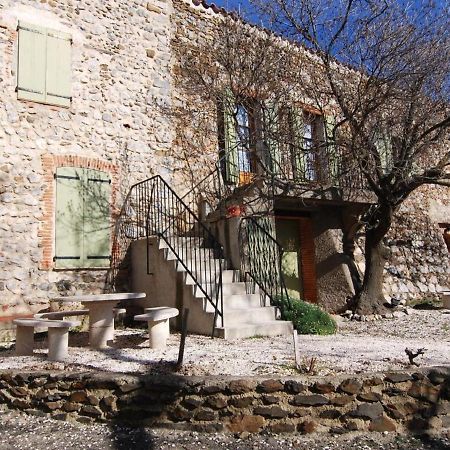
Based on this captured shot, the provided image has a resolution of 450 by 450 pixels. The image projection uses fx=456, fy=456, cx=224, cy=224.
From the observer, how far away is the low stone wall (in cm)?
356

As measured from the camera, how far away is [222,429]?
11.7 ft

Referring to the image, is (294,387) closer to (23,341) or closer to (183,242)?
(23,341)

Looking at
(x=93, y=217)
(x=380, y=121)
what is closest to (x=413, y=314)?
(x=380, y=121)

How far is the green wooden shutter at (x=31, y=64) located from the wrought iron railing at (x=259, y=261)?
13.2 feet

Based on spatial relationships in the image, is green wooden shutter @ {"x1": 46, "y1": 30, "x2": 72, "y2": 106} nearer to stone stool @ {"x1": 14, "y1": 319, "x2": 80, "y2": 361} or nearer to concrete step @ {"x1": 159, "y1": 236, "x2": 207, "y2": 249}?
concrete step @ {"x1": 159, "y1": 236, "x2": 207, "y2": 249}

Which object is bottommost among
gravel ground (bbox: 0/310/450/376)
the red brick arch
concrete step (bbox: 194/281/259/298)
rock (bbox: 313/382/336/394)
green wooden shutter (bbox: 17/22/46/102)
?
rock (bbox: 313/382/336/394)

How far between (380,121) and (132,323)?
5.81m

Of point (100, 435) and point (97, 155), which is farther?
point (97, 155)

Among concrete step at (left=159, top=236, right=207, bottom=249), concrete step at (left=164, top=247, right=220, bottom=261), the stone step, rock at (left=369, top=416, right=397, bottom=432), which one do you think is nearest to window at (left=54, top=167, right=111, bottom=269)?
concrete step at (left=159, top=236, right=207, bottom=249)

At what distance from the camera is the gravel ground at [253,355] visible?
412cm

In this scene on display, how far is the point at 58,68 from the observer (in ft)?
25.5

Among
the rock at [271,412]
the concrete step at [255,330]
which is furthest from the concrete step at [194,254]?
the rock at [271,412]

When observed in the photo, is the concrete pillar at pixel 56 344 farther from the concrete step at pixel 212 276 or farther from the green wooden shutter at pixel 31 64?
the green wooden shutter at pixel 31 64

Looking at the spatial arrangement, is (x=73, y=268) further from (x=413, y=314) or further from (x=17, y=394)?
(x=413, y=314)
